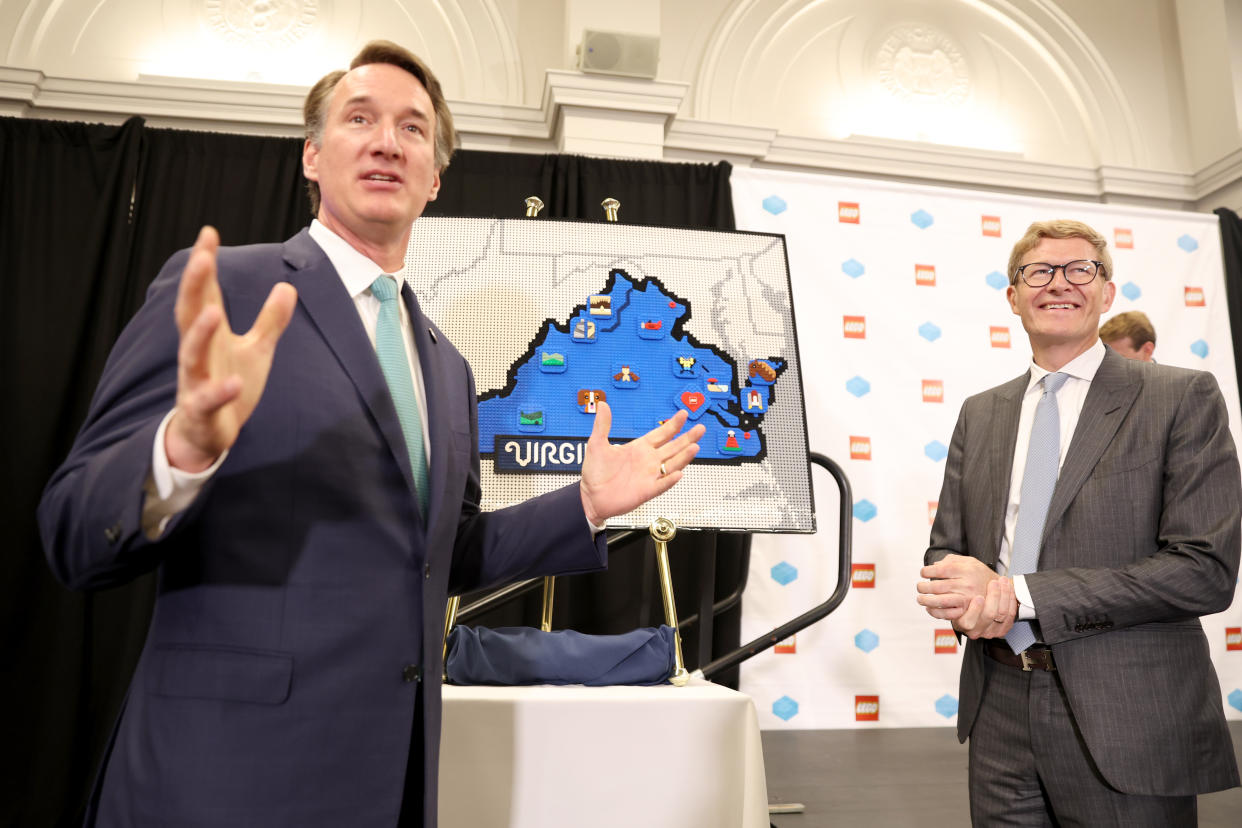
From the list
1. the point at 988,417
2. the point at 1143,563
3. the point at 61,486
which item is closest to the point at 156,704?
the point at 61,486

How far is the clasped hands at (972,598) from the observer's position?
1625 millimetres

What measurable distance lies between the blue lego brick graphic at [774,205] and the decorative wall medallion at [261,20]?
2740 mm

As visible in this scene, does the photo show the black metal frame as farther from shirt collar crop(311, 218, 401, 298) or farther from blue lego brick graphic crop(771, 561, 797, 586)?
blue lego brick graphic crop(771, 561, 797, 586)

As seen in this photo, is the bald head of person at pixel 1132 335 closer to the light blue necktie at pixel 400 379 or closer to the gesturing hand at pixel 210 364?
the light blue necktie at pixel 400 379

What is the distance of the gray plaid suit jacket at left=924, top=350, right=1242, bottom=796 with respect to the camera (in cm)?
155

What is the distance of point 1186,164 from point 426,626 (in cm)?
615

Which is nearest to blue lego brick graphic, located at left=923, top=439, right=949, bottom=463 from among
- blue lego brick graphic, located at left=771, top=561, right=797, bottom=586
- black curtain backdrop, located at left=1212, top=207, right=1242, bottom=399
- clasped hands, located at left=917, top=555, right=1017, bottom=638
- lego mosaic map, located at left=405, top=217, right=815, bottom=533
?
blue lego brick graphic, located at left=771, top=561, right=797, bottom=586

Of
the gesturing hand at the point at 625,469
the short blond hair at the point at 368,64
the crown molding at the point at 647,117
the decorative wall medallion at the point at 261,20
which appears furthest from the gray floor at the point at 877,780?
the decorative wall medallion at the point at 261,20

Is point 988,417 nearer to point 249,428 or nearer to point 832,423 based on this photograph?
point 249,428

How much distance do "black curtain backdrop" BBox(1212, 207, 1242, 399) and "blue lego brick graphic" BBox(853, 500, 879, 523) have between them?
7.60 feet

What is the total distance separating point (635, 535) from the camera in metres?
2.80

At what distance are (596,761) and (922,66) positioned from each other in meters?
5.11

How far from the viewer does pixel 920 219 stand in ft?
14.6

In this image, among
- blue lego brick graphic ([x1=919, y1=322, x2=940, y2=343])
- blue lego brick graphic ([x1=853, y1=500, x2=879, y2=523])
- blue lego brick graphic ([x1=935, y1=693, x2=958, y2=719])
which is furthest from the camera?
blue lego brick graphic ([x1=919, y1=322, x2=940, y2=343])
